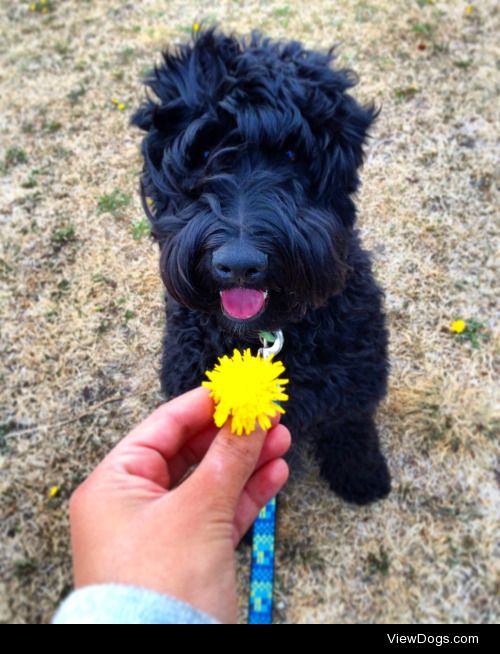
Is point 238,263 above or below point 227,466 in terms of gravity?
above

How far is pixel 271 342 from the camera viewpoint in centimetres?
231

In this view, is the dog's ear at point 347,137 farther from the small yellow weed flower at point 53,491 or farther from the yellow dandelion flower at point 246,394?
the small yellow weed flower at point 53,491

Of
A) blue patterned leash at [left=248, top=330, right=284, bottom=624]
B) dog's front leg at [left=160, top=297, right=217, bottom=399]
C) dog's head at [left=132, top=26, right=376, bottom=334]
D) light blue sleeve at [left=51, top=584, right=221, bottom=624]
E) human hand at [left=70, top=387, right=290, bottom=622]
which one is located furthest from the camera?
blue patterned leash at [left=248, top=330, right=284, bottom=624]

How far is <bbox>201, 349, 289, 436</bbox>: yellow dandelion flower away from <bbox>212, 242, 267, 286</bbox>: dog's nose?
1.42 ft

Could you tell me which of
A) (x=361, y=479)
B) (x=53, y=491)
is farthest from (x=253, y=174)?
(x=53, y=491)

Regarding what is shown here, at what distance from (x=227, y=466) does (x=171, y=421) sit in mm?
254

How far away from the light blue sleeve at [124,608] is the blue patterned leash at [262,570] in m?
1.67

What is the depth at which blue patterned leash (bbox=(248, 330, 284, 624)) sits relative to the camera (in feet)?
8.71

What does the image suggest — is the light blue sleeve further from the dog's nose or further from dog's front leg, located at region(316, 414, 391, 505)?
dog's front leg, located at region(316, 414, 391, 505)

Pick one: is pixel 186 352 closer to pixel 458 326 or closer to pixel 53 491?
pixel 53 491

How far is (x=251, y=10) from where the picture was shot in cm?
530

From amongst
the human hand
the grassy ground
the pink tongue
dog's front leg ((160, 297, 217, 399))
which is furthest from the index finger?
the grassy ground
